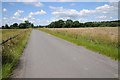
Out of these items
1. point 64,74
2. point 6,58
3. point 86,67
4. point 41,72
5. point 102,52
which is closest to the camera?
point 64,74

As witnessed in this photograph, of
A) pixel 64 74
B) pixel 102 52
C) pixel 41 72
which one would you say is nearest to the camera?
pixel 64 74

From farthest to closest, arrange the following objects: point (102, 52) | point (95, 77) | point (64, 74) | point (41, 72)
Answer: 1. point (102, 52)
2. point (41, 72)
3. point (64, 74)
4. point (95, 77)

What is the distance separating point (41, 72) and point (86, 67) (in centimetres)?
202

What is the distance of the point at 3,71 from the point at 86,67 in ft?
11.3

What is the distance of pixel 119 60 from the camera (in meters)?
10.7

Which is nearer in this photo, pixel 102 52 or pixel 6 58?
pixel 6 58

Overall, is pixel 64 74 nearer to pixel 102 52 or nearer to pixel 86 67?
pixel 86 67

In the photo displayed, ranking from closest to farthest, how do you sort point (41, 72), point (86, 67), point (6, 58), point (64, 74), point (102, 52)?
point (64, 74) < point (41, 72) < point (86, 67) < point (6, 58) < point (102, 52)

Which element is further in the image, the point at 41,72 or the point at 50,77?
the point at 41,72

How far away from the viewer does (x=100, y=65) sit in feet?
31.0

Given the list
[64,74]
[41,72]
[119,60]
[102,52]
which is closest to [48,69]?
[41,72]

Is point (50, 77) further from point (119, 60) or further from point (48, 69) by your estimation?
point (119, 60)

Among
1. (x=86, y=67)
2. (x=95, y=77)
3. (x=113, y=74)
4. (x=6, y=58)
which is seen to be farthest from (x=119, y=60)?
(x=6, y=58)

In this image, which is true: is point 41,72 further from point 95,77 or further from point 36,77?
point 95,77
